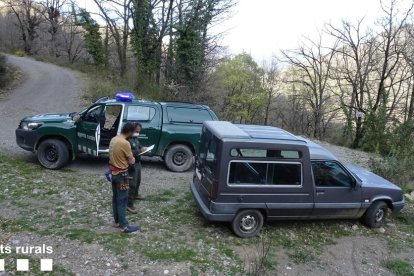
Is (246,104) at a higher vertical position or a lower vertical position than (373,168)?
higher

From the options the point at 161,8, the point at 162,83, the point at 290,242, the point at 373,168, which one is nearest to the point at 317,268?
the point at 290,242

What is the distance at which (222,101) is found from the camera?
4244 cm

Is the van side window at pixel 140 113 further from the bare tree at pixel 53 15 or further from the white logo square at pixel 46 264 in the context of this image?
the bare tree at pixel 53 15

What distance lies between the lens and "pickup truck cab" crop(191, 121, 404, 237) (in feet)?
20.3

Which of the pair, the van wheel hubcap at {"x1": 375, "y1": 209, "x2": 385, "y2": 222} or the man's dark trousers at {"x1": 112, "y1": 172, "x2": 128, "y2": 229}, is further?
the van wheel hubcap at {"x1": 375, "y1": 209, "x2": 385, "y2": 222}

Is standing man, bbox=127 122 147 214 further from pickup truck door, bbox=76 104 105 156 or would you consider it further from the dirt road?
the dirt road

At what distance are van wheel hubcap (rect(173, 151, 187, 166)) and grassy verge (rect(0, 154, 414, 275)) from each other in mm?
1466

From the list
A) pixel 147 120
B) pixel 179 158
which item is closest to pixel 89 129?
pixel 147 120

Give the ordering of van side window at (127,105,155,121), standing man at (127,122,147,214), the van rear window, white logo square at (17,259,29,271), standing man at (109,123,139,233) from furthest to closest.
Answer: the van rear window, van side window at (127,105,155,121), standing man at (127,122,147,214), standing man at (109,123,139,233), white logo square at (17,259,29,271)

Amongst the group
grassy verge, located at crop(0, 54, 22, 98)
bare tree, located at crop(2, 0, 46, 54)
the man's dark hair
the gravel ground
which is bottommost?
the gravel ground

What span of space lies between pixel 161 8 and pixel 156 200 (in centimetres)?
2397

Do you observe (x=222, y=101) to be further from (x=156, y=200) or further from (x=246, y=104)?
(x=156, y=200)

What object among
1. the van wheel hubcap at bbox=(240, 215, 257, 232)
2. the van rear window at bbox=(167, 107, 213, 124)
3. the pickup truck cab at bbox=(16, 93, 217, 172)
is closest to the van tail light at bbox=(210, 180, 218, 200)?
the van wheel hubcap at bbox=(240, 215, 257, 232)

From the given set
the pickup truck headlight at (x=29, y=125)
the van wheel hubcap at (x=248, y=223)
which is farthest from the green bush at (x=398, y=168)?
the pickup truck headlight at (x=29, y=125)
